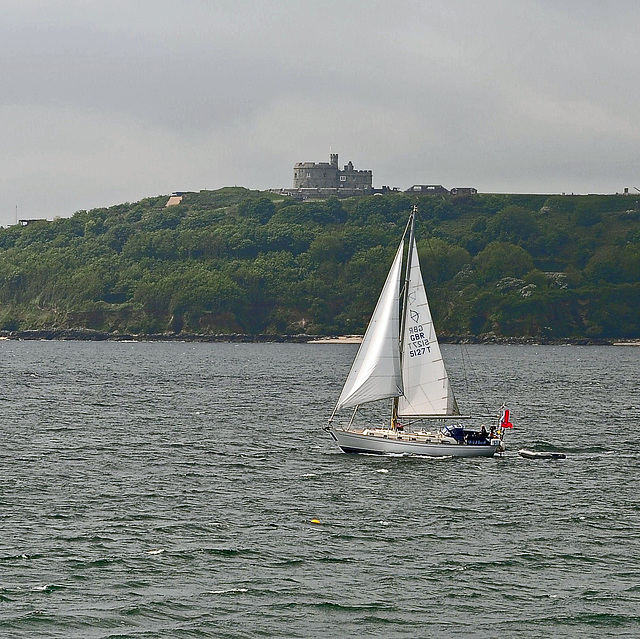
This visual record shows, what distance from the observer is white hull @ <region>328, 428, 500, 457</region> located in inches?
2559

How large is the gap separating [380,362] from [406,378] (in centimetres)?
187

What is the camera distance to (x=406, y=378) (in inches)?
2675

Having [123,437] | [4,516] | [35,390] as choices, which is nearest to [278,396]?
[35,390]

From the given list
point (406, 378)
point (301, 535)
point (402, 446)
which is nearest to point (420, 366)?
point (406, 378)

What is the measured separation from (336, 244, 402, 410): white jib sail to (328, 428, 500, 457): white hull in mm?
1846

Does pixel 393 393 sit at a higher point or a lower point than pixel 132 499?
higher

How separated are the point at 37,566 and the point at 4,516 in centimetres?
921

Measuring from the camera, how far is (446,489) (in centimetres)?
5688

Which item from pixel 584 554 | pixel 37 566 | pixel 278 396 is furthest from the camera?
pixel 278 396

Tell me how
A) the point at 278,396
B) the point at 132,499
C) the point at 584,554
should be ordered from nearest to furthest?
1. the point at 584,554
2. the point at 132,499
3. the point at 278,396

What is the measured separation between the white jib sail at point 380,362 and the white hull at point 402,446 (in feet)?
6.06

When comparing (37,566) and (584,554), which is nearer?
(37,566)

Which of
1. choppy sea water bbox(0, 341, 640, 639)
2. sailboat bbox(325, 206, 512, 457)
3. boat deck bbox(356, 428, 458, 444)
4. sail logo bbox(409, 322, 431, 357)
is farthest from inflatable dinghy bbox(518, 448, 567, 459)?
sail logo bbox(409, 322, 431, 357)

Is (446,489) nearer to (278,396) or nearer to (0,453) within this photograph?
(0,453)
